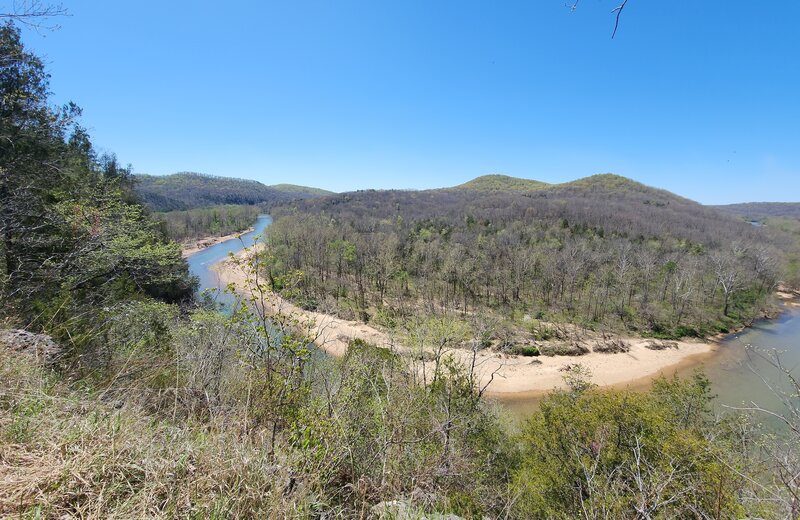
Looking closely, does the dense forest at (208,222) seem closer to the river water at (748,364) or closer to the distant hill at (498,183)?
the river water at (748,364)

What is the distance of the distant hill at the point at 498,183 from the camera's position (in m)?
152

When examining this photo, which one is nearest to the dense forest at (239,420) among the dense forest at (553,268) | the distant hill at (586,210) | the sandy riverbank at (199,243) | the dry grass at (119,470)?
the dry grass at (119,470)

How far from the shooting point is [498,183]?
162000 mm

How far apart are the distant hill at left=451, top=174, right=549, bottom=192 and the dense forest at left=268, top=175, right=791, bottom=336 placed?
8024 centimetres

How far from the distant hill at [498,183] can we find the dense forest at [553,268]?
80.2m

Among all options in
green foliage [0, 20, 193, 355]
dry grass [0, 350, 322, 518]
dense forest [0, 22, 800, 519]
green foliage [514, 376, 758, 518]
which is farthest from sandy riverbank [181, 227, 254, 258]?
dry grass [0, 350, 322, 518]

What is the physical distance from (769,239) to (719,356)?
60.0 metres

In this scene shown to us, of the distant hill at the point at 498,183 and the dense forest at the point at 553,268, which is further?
the distant hill at the point at 498,183

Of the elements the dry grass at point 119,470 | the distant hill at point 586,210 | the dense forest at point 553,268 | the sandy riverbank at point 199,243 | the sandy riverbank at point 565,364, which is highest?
the distant hill at point 586,210

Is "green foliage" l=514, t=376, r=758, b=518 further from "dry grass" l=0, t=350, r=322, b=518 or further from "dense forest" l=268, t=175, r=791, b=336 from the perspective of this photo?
"dense forest" l=268, t=175, r=791, b=336

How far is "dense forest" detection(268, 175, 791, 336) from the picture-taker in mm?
36906

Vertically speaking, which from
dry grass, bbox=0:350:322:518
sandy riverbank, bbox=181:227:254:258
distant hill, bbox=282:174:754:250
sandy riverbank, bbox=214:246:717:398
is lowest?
sandy riverbank, bbox=214:246:717:398

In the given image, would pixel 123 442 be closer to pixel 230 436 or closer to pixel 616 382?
pixel 230 436

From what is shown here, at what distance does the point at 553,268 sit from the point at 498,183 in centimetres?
13054
